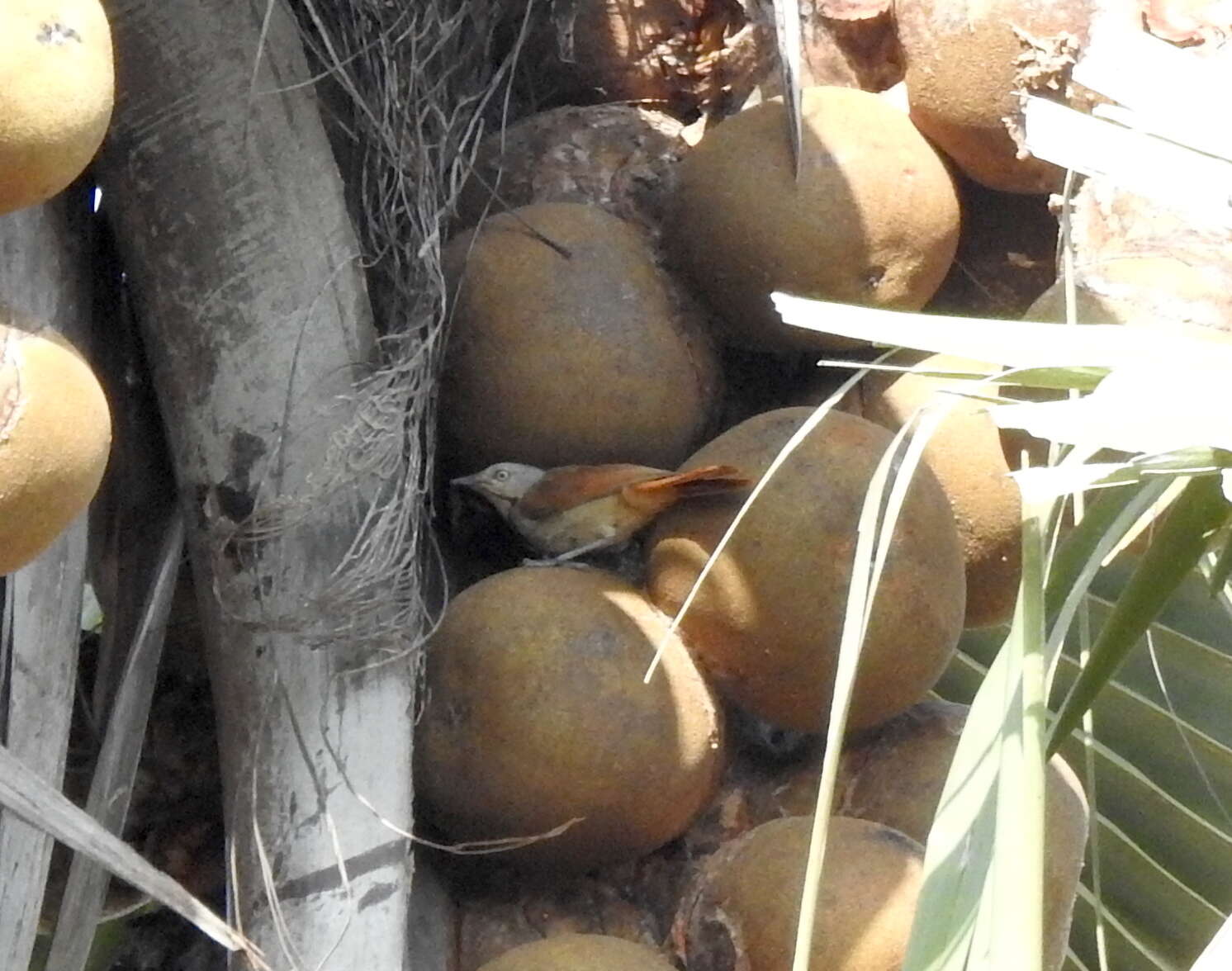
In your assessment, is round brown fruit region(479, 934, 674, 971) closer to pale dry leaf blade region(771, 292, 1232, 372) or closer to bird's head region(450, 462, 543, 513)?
bird's head region(450, 462, 543, 513)

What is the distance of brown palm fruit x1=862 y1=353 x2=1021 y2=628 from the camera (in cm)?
110

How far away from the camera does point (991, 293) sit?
1312 millimetres

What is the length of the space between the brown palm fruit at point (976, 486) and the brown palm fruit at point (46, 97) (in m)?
0.66

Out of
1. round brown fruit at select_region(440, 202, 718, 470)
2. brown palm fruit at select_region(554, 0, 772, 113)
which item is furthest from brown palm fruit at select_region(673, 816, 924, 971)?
brown palm fruit at select_region(554, 0, 772, 113)

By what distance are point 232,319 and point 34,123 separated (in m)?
0.41

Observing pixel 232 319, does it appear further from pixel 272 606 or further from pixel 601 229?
pixel 601 229

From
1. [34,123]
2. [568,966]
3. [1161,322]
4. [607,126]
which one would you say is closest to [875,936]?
[568,966]

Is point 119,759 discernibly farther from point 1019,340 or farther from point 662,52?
point 662,52

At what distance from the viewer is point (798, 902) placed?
899 millimetres

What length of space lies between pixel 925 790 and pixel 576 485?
29cm

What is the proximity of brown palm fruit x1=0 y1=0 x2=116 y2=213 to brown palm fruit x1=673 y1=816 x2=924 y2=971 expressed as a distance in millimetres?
556

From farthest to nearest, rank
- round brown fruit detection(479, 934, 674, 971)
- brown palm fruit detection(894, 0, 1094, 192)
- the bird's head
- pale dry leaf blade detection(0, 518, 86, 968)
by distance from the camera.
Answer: brown palm fruit detection(894, 0, 1094, 192)
the bird's head
round brown fruit detection(479, 934, 674, 971)
pale dry leaf blade detection(0, 518, 86, 968)

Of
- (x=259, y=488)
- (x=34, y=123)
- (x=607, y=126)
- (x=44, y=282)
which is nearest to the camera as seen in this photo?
(x=34, y=123)

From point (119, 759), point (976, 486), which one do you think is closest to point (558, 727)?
point (119, 759)
